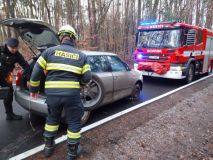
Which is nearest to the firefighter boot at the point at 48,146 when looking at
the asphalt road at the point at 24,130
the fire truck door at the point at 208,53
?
the asphalt road at the point at 24,130

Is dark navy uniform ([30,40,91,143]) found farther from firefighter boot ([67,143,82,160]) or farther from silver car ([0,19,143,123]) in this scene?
silver car ([0,19,143,123])

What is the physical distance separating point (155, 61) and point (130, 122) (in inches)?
201

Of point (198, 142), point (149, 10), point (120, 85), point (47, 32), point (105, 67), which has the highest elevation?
point (149, 10)

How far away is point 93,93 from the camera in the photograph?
14.9 ft

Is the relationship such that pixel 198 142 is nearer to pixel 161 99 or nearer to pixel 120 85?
pixel 120 85

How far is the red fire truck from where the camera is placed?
27.7 feet

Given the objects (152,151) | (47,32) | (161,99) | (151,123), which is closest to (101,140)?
(152,151)

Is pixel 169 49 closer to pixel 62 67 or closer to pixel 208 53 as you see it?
pixel 208 53

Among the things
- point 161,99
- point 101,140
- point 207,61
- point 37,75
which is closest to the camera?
point 37,75

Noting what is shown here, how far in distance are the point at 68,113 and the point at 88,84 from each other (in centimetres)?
147

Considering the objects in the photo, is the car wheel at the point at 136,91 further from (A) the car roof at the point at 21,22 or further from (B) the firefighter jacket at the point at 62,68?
(B) the firefighter jacket at the point at 62,68

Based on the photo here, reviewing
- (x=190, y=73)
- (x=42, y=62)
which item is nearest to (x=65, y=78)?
(x=42, y=62)

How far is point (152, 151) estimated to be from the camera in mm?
3410

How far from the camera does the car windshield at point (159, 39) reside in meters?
8.44
